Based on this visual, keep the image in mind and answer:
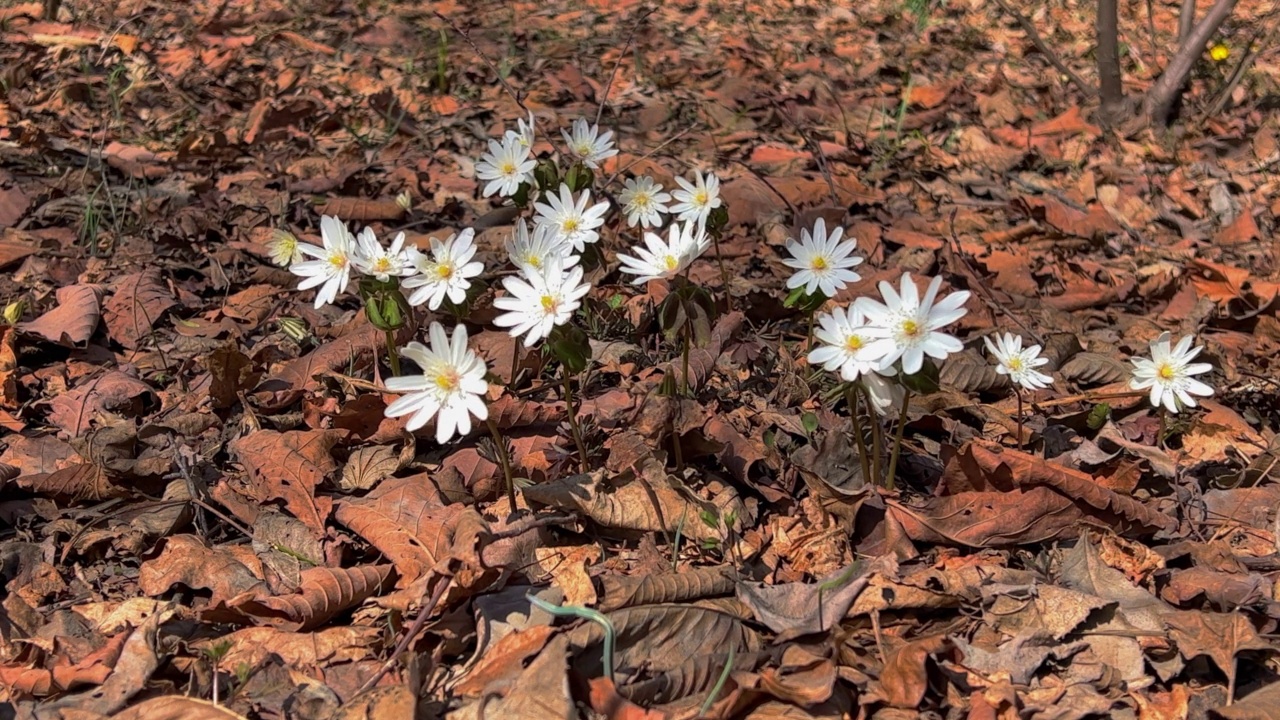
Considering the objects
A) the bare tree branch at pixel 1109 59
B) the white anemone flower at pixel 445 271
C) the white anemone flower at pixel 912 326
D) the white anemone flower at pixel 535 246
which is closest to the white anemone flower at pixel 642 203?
the white anemone flower at pixel 535 246

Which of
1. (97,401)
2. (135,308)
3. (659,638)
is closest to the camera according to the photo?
(659,638)

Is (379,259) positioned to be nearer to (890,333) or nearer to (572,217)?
(572,217)

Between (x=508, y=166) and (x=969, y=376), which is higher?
(x=508, y=166)

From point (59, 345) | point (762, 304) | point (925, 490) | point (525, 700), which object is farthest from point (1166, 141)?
point (59, 345)

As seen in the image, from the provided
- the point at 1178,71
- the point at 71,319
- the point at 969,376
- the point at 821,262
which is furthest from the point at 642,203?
the point at 1178,71

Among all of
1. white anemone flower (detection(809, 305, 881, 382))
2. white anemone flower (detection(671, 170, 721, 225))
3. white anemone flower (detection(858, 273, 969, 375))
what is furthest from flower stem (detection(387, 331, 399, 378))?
white anemone flower (detection(858, 273, 969, 375))

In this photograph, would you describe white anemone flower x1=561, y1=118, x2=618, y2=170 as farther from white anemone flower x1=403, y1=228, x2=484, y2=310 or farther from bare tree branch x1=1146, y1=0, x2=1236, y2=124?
A: bare tree branch x1=1146, y1=0, x2=1236, y2=124
